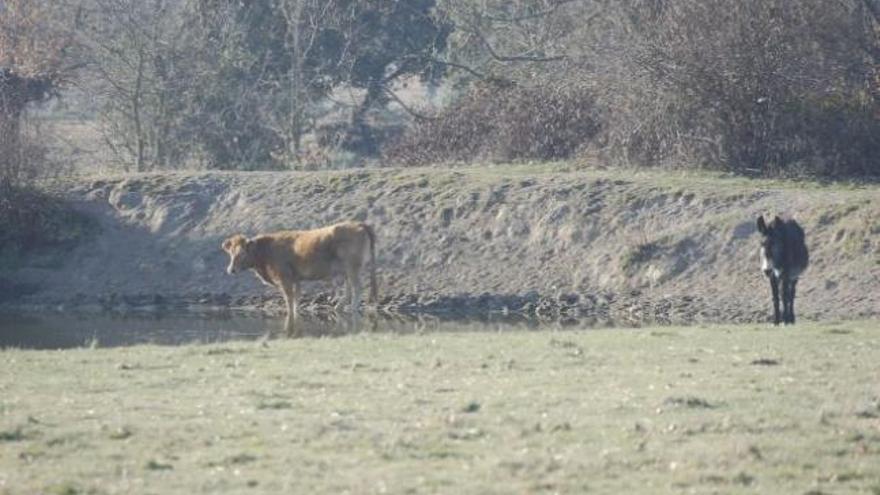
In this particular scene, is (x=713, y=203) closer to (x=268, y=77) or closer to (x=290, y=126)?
(x=290, y=126)

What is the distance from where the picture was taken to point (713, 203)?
29.7 metres

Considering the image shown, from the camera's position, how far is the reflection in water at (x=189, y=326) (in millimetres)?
23781

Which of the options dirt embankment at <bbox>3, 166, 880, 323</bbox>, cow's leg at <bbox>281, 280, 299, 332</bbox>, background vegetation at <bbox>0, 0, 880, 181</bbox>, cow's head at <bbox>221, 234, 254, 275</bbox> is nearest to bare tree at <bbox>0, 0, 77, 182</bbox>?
background vegetation at <bbox>0, 0, 880, 181</bbox>

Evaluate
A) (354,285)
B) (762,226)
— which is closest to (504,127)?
(354,285)

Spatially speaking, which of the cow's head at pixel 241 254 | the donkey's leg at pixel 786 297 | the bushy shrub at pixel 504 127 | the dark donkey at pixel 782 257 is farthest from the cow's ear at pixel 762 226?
the bushy shrub at pixel 504 127

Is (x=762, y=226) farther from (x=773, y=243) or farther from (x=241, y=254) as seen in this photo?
(x=241, y=254)

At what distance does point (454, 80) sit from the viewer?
46.9 metres

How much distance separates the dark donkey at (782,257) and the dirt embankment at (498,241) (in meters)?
3.00

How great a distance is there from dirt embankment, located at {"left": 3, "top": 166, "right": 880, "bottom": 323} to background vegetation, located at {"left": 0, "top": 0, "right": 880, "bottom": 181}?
5.84 ft

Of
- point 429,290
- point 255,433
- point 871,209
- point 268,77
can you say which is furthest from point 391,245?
point 255,433

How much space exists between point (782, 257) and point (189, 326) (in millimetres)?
9918

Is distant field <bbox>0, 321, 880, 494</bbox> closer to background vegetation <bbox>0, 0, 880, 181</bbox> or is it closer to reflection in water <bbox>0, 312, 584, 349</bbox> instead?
reflection in water <bbox>0, 312, 584, 349</bbox>

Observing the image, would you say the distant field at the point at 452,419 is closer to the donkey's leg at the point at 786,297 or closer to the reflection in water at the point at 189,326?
the donkey's leg at the point at 786,297

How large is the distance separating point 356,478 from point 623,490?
1745 millimetres
